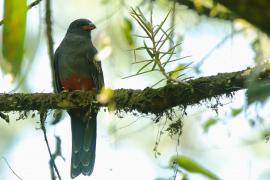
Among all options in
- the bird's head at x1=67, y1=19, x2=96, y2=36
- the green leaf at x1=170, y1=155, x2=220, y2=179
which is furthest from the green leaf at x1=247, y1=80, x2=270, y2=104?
the bird's head at x1=67, y1=19, x2=96, y2=36

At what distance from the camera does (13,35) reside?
1.02 m

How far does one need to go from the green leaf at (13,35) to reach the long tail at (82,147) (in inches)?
134

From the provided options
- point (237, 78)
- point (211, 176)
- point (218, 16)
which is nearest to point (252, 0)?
point (211, 176)

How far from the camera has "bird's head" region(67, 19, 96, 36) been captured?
561 centimetres

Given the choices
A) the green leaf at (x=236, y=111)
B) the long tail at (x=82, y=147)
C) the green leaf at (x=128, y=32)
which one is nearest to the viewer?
the green leaf at (x=128, y=32)

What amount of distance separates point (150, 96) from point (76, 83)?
5.86ft

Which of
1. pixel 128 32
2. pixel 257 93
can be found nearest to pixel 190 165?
pixel 257 93

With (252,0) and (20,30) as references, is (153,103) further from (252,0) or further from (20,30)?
(252,0)

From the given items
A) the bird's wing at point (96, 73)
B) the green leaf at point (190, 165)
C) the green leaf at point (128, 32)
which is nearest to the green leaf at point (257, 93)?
the green leaf at point (190, 165)

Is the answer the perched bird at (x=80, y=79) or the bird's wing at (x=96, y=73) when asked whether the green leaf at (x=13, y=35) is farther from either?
the bird's wing at (x=96, y=73)

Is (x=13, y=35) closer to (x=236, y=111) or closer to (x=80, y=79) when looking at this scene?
(x=236, y=111)

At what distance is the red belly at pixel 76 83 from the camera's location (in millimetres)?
4699

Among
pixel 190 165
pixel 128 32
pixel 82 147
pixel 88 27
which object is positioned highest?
pixel 88 27

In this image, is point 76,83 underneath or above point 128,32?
underneath
